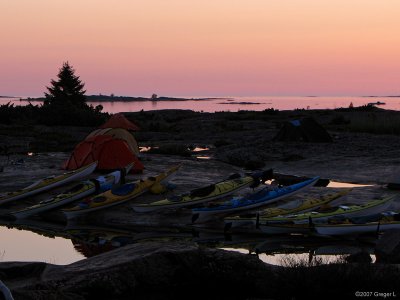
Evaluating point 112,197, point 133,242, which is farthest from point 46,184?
point 133,242

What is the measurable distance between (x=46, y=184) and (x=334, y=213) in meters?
8.82

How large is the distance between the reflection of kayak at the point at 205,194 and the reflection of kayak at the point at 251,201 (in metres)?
0.86

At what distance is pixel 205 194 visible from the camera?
16.4m

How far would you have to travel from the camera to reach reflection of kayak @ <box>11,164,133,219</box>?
16359 millimetres

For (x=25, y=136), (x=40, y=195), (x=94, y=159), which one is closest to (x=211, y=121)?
(x=25, y=136)

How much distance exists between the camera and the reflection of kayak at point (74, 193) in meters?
16.4

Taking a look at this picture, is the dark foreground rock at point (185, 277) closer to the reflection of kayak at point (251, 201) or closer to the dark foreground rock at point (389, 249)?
the dark foreground rock at point (389, 249)

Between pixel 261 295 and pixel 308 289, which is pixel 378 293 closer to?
pixel 308 289

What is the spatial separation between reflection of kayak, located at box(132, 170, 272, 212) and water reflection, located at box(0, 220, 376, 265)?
2.87 ft

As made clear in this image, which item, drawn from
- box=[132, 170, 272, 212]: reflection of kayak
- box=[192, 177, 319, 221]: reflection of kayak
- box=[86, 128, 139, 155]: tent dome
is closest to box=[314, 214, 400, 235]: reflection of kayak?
box=[192, 177, 319, 221]: reflection of kayak

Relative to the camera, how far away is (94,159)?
2225cm

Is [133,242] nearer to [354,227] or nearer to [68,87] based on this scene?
[354,227]

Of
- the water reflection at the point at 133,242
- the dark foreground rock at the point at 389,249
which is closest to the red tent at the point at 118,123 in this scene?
the water reflection at the point at 133,242

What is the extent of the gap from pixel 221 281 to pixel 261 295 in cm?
71
